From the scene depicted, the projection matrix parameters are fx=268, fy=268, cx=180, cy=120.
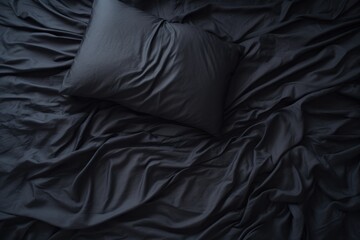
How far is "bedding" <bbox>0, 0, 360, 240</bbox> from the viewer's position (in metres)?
0.68

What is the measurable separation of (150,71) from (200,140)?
247 millimetres

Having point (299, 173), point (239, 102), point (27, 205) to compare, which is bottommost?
point (27, 205)

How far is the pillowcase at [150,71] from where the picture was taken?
750 mm

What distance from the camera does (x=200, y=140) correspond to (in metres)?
0.79

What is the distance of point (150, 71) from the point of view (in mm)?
760

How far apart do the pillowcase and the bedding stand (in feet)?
0.09

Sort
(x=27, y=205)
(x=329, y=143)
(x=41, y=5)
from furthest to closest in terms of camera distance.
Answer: (x=41, y=5) < (x=329, y=143) < (x=27, y=205)

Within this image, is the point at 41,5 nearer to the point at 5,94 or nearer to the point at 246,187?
the point at 5,94

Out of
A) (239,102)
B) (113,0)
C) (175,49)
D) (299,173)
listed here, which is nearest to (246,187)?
(299,173)

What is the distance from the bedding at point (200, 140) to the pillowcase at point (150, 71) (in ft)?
0.09

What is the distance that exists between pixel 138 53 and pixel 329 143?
2.00ft

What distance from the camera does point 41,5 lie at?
37.5 inches

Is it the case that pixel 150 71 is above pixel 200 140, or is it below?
above

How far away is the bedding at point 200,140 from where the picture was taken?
2.22 ft
